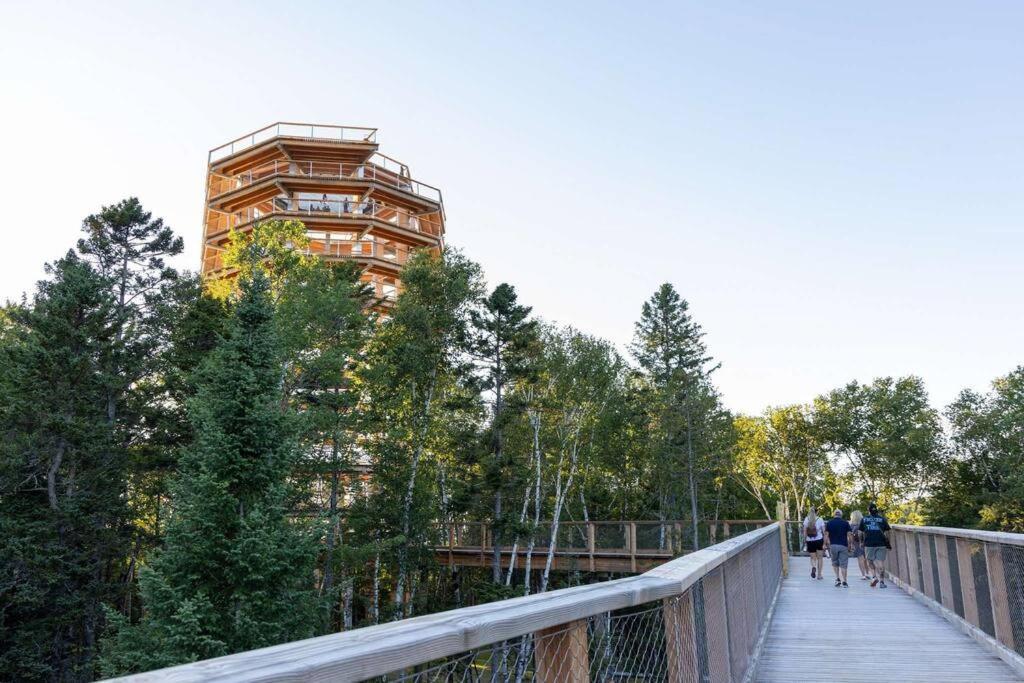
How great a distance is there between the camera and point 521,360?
3459 centimetres

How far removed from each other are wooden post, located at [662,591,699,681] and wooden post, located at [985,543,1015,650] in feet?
15.6

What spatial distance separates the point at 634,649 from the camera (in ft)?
11.6

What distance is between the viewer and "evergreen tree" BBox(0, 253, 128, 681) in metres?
21.6

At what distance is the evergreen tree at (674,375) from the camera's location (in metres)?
41.8

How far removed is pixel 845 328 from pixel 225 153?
47.1m

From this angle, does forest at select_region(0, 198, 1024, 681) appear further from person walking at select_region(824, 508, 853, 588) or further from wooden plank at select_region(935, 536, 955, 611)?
wooden plank at select_region(935, 536, 955, 611)

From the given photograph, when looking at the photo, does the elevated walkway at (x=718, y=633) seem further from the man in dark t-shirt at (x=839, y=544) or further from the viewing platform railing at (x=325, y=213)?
the viewing platform railing at (x=325, y=213)

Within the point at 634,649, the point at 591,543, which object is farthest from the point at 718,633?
the point at 591,543

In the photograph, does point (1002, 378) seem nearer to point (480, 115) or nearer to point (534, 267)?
point (534, 267)

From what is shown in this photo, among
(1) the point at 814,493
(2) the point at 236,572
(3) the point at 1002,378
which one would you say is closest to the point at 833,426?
(1) the point at 814,493

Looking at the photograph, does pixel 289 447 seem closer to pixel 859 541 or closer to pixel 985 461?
pixel 859 541

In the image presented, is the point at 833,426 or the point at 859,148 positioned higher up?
the point at 859,148

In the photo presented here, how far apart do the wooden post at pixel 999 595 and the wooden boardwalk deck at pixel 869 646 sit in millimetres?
267

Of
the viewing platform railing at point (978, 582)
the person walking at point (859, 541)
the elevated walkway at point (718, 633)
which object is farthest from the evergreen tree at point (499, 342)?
the viewing platform railing at point (978, 582)
